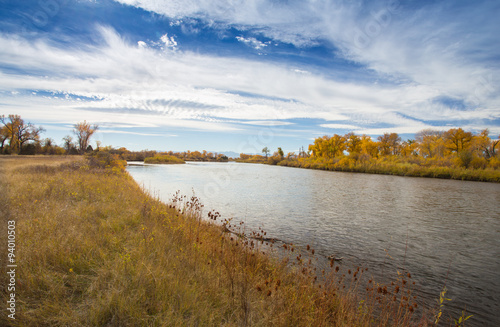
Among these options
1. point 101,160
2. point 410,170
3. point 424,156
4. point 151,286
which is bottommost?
point 151,286

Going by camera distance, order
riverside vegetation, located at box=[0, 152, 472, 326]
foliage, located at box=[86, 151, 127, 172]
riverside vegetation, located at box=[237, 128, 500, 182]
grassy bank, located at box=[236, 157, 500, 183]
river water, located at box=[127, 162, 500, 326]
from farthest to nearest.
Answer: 1. riverside vegetation, located at box=[237, 128, 500, 182]
2. grassy bank, located at box=[236, 157, 500, 183]
3. foliage, located at box=[86, 151, 127, 172]
4. river water, located at box=[127, 162, 500, 326]
5. riverside vegetation, located at box=[0, 152, 472, 326]

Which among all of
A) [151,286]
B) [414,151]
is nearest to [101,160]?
[151,286]

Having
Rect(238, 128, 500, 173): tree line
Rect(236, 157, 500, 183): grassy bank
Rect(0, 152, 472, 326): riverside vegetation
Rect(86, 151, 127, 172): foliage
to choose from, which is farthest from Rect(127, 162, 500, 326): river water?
Rect(238, 128, 500, 173): tree line

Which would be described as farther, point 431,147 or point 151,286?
point 431,147

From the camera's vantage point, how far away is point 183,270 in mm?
4508

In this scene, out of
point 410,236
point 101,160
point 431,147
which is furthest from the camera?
point 431,147

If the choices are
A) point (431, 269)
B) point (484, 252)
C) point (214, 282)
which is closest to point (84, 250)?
point (214, 282)

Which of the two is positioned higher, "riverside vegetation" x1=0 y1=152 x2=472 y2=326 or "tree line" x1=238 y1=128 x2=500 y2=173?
"tree line" x1=238 y1=128 x2=500 y2=173

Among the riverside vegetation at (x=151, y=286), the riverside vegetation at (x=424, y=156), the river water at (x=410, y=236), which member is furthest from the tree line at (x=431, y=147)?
the riverside vegetation at (x=151, y=286)

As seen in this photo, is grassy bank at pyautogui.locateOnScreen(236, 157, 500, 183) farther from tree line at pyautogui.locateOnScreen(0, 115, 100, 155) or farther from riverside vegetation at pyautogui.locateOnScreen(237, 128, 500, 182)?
tree line at pyautogui.locateOnScreen(0, 115, 100, 155)

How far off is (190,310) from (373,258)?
7054 mm

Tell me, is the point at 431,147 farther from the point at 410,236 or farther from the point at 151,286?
the point at 151,286

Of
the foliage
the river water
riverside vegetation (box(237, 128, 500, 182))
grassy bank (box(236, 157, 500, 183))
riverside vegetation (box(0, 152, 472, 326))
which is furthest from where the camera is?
riverside vegetation (box(237, 128, 500, 182))

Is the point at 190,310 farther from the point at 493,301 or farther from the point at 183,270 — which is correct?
the point at 493,301
